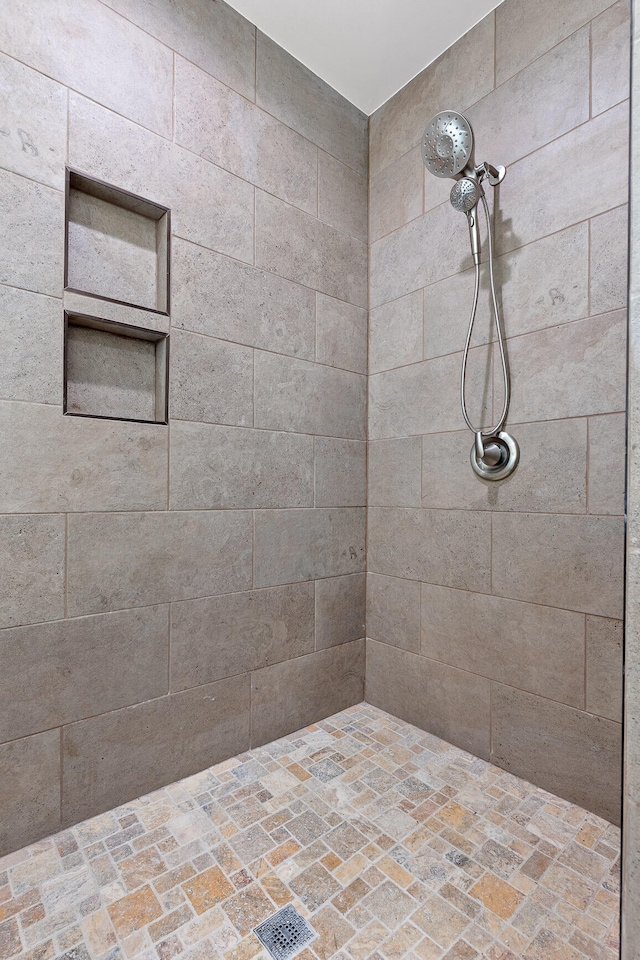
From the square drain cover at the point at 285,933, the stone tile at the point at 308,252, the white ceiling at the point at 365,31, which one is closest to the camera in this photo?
the square drain cover at the point at 285,933

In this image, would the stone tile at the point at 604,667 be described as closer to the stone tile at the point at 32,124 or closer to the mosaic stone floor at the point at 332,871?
the mosaic stone floor at the point at 332,871

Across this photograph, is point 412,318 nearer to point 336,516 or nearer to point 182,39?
point 336,516

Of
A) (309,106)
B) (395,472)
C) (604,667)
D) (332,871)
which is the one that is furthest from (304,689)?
(309,106)

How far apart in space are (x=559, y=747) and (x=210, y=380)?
60.2 inches

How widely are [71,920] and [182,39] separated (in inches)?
92.4

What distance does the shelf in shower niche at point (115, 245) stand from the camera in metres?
1.36

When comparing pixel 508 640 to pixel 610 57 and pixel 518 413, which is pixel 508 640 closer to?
pixel 518 413

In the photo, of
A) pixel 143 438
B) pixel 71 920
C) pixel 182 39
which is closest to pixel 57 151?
pixel 182 39

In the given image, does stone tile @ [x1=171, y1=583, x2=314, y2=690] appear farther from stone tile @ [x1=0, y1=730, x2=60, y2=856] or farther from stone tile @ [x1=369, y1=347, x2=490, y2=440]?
stone tile @ [x1=369, y1=347, x2=490, y2=440]

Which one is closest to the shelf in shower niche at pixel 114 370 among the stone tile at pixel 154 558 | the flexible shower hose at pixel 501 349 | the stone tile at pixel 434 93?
the stone tile at pixel 154 558

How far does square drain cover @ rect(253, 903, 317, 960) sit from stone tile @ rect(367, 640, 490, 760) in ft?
2.71

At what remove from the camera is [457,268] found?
1.73 meters

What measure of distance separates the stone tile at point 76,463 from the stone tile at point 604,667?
4.27 feet

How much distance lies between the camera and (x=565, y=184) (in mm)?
1442
